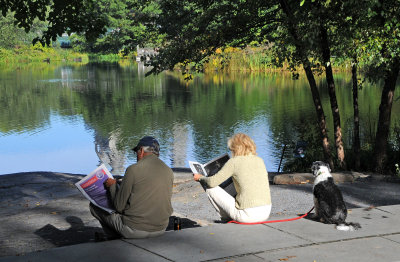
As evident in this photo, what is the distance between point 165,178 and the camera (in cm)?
603

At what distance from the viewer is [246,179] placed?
6.59 meters

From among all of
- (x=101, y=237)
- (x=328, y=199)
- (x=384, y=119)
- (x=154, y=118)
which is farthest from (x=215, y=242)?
(x=154, y=118)

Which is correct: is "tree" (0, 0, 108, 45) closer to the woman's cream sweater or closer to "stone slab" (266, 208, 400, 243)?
the woman's cream sweater

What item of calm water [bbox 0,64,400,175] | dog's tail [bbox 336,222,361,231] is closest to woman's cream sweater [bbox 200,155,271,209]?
dog's tail [bbox 336,222,361,231]

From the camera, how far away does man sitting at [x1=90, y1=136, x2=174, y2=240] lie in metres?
5.91

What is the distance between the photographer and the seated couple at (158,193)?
5.93 meters

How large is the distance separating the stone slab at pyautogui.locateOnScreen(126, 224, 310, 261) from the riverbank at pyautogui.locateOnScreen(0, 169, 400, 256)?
5.18 feet

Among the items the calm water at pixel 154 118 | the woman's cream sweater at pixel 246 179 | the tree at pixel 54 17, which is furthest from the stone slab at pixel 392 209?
the tree at pixel 54 17

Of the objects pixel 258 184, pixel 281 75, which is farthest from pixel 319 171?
pixel 281 75

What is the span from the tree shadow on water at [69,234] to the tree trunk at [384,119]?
763 centimetres

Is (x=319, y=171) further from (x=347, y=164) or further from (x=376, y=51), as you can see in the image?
(x=347, y=164)

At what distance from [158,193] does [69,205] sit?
15.4ft

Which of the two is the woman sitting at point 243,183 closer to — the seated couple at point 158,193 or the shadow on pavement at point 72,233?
the seated couple at point 158,193

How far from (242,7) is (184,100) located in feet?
68.6
